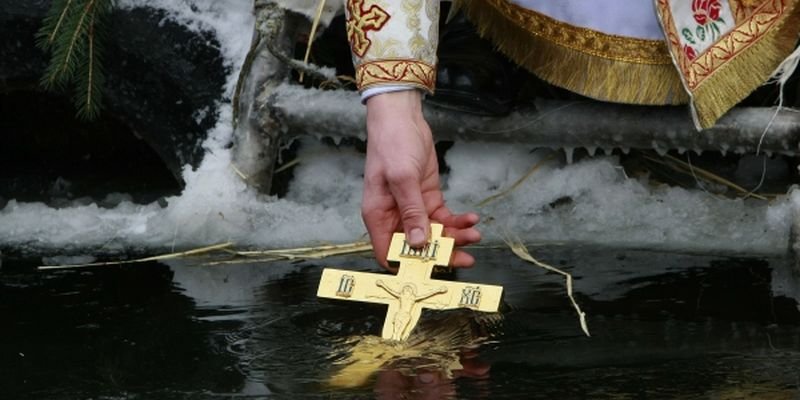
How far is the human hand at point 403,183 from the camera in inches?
65.6

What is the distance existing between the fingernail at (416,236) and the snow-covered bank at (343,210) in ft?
1.70

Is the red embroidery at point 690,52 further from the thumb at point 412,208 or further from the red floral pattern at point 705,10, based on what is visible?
the thumb at point 412,208

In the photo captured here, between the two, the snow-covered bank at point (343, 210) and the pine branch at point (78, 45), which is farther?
the pine branch at point (78, 45)

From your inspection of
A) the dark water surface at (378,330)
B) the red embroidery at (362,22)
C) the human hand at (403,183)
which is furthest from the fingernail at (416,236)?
the red embroidery at (362,22)

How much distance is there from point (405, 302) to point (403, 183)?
0.14m

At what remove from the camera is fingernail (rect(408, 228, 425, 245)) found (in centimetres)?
166

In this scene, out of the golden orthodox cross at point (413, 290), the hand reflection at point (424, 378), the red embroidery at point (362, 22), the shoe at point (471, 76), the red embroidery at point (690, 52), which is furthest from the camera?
the shoe at point (471, 76)

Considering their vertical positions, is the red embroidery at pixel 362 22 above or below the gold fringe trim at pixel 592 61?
below

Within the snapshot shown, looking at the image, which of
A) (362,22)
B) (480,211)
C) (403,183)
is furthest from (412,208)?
(480,211)

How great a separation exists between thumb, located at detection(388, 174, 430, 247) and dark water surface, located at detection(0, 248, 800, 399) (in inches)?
5.3

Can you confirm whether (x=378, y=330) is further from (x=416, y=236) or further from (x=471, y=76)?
(x=471, y=76)

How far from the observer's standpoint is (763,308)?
1.80 m

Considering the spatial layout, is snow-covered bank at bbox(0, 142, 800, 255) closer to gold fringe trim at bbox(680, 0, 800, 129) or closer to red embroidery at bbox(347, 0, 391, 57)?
gold fringe trim at bbox(680, 0, 800, 129)

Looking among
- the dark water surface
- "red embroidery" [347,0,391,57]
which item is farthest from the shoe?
"red embroidery" [347,0,391,57]
